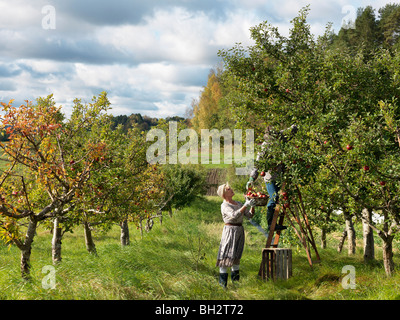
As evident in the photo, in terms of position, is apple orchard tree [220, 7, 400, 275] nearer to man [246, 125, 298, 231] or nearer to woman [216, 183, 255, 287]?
man [246, 125, 298, 231]

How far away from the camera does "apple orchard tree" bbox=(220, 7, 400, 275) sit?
25.7 feet

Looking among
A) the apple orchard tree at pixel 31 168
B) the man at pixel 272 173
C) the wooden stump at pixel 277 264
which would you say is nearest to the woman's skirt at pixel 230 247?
the wooden stump at pixel 277 264

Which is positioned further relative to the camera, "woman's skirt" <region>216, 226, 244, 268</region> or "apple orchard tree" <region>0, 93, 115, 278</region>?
"woman's skirt" <region>216, 226, 244, 268</region>

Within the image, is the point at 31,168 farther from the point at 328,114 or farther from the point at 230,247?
the point at 328,114

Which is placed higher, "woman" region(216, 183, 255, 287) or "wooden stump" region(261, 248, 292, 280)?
"woman" region(216, 183, 255, 287)

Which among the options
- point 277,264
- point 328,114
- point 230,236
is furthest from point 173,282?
point 328,114

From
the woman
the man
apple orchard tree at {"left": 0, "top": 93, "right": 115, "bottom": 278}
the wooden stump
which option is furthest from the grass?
the man

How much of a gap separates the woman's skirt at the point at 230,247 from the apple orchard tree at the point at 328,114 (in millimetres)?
1701

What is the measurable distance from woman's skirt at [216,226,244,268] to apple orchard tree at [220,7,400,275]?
1701 millimetres

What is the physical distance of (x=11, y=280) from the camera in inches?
294

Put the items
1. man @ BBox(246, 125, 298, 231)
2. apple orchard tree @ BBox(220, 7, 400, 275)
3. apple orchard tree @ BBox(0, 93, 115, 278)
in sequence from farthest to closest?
man @ BBox(246, 125, 298, 231)
apple orchard tree @ BBox(220, 7, 400, 275)
apple orchard tree @ BBox(0, 93, 115, 278)
